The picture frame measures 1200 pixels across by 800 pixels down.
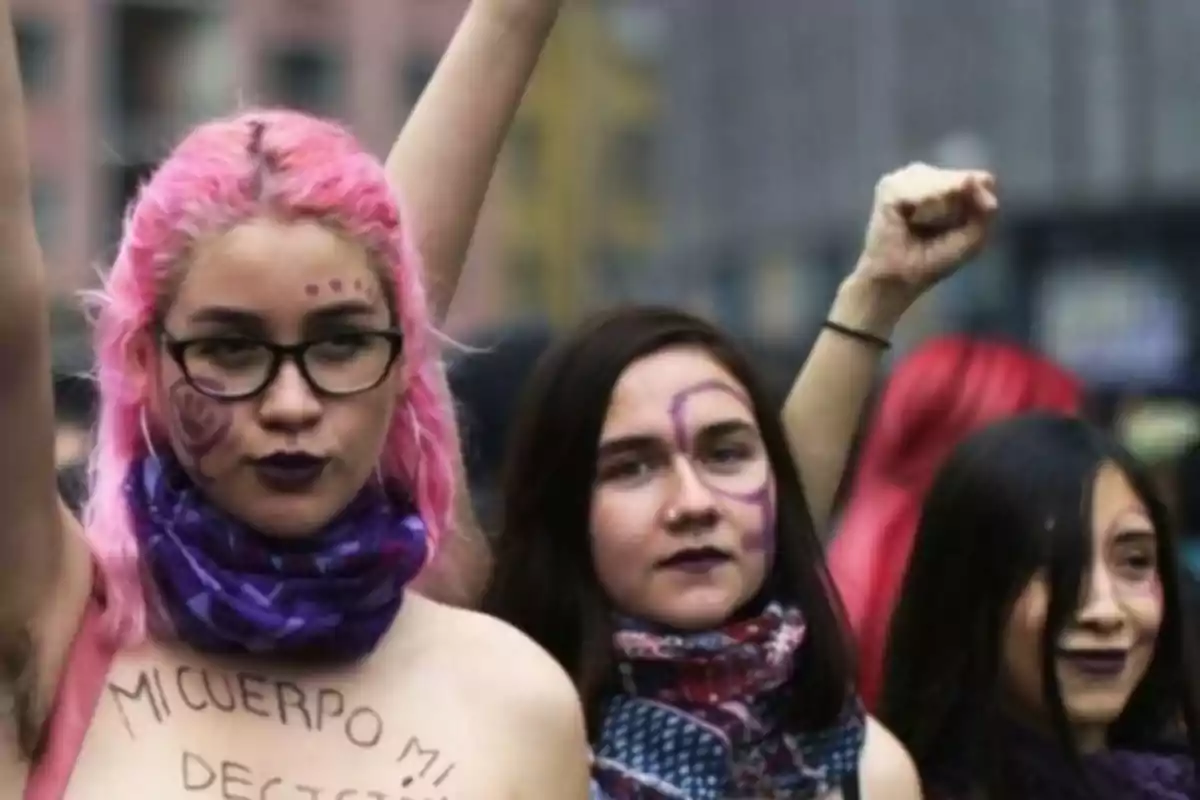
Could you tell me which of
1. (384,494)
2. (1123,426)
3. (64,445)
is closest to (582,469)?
(384,494)

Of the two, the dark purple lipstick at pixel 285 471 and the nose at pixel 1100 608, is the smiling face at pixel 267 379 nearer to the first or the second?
the dark purple lipstick at pixel 285 471

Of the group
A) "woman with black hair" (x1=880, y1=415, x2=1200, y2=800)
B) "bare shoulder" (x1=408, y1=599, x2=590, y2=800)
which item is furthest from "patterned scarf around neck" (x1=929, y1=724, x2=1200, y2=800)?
"bare shoulder" (x1=408, y1=599, x2=590, y2=800)

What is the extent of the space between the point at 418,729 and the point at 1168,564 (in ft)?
3.90

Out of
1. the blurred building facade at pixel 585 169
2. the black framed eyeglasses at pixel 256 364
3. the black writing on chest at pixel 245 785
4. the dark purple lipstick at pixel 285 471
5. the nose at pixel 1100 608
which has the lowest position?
the blurred building facade at pixel 585 169

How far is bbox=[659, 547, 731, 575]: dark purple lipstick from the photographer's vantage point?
7.78 ft

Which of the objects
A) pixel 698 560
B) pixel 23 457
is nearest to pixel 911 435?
pixel 698 560

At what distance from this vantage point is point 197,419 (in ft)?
6.43

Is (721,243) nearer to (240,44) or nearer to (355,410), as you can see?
(240,44)

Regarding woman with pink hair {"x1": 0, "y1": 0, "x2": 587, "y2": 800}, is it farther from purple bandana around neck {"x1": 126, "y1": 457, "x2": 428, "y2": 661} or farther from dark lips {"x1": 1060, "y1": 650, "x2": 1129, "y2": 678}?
dark lips {"x1": 1060, "y1": 650, "x2": 1129, "y2": 678}

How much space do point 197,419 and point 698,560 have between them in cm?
62

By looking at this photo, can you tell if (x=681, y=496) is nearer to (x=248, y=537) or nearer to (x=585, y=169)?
(x=248, y=537)

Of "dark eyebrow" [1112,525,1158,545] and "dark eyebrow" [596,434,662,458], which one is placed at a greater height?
"dark eyebrow" [596,434,662,458]

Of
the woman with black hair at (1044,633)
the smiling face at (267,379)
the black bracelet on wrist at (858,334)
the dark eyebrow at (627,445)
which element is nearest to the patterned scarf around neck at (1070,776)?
the woman with black hair at (1044,633)

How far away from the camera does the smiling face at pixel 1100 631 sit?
275 cm
